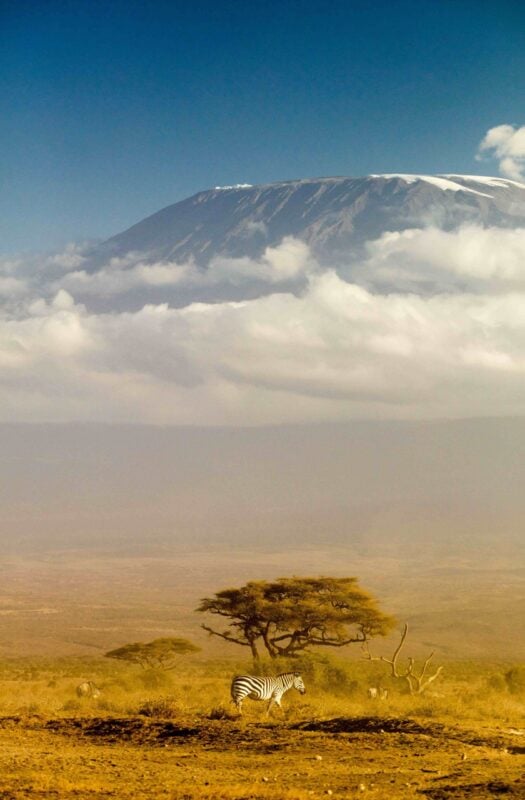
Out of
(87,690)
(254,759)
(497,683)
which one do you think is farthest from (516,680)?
(254,759)

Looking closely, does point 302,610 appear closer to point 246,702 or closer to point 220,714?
point 246,702

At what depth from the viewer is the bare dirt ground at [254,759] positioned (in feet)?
29.4

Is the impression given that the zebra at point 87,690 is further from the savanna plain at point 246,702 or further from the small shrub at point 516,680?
the small shrub at point 516,680

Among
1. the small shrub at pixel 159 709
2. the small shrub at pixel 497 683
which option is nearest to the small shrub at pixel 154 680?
the small shrub at pixel 159 709

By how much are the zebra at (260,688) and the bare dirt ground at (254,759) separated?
1.56 metres

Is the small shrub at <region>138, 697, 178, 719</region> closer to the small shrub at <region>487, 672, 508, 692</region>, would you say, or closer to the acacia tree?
the acacia tree

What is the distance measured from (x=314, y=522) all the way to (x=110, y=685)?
157 metres

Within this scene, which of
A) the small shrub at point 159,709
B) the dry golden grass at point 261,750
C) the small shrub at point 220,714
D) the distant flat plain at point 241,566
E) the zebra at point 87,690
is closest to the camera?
the dry golden grass at point 261,750

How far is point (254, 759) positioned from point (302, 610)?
46.4ft

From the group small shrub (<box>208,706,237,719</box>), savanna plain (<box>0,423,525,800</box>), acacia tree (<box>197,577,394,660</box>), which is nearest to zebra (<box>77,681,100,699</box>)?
savanna plain (<box>0,423,525,800</box>)

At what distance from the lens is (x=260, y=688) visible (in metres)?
15.9

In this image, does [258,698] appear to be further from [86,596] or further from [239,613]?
[86,596]

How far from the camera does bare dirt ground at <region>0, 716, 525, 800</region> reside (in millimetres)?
8953

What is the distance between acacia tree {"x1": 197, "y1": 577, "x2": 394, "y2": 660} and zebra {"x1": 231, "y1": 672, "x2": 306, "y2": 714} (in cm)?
782
